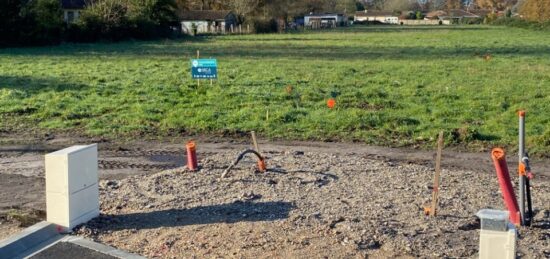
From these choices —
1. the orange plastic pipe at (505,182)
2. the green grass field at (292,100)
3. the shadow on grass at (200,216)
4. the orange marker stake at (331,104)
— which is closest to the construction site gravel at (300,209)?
the shadow on grass at (200,216)

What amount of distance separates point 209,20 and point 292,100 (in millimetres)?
61848

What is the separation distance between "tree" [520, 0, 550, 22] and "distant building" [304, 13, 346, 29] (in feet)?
99.5

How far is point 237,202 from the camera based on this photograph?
27.1 ft

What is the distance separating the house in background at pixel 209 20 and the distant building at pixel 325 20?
2777 centimetres

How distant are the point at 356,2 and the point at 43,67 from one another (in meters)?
134

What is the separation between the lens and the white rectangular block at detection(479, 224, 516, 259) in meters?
5.80

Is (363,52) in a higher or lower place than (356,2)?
lower

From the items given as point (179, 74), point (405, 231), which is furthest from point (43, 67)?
point (405, 231)

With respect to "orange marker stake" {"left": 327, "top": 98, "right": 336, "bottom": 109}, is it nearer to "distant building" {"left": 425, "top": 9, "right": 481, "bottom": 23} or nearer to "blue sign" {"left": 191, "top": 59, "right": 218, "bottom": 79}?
"blue sign" {"left": 191, "top": 59, "right": 218, "bottom": 79}

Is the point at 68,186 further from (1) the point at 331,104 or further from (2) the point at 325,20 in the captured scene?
(2) the point at 325,20

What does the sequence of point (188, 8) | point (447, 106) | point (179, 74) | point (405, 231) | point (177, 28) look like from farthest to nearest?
point (188, 8) < point (177, 28) < point (179, 74) < point (447, 106) < point (405, 231)

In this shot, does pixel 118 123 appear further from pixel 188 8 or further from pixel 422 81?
pixel 188 8

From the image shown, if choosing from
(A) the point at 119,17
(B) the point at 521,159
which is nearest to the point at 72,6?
(A) the point at 119,17

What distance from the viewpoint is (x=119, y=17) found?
2201 inches
